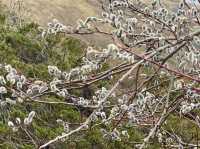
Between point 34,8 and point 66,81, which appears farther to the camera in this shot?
point 34,8

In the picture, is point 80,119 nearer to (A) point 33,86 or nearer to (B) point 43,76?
(B) point 43,76

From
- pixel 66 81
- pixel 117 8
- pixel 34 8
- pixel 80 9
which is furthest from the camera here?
pixel 80 9

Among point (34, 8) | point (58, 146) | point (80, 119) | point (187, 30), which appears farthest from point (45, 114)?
point (34, 8)

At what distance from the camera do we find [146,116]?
405cm

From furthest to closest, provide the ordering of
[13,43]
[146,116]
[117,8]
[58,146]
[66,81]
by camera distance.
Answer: [13,43] → [58,146] → [146,116] → [117,8] → [66,81]

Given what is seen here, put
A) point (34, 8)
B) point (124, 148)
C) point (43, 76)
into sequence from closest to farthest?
point (124, 148), point (43, 76), point (34, 8)

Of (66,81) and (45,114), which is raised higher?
(66,81)

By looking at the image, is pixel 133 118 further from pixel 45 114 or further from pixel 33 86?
pixel 45 114

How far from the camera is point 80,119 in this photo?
7461 mm

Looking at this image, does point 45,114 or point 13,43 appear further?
point 13,43

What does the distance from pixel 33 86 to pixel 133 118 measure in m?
0.85

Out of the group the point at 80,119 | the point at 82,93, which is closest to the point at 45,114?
the point at 80,119

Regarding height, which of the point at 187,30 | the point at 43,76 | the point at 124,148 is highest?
the point at 187,30

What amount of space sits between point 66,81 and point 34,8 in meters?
57.4
